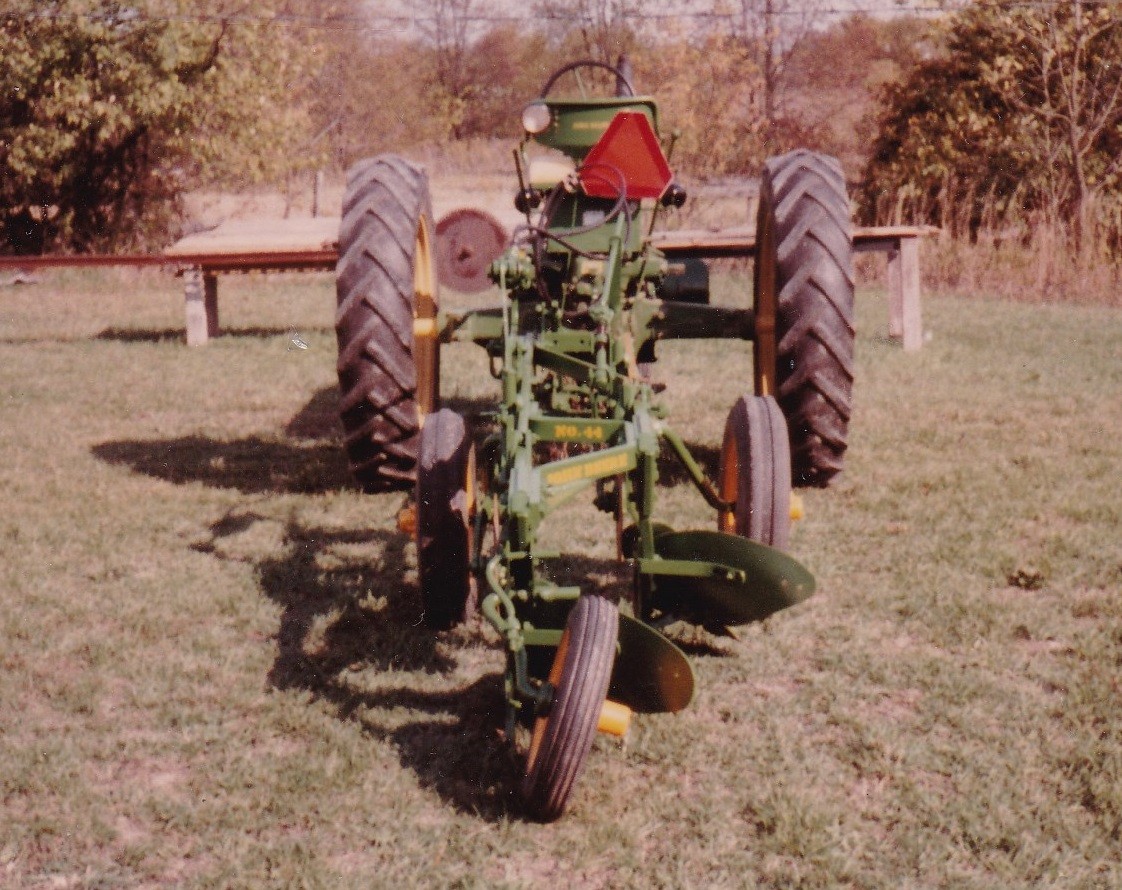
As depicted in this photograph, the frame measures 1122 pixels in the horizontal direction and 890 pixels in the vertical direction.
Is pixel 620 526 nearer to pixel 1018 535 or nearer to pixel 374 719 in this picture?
pixel 374 719

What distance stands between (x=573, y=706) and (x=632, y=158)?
2.93m

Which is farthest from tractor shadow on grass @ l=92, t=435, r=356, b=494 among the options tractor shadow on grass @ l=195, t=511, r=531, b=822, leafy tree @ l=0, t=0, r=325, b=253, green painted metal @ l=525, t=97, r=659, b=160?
leafy tree @ l=0, t=0, r=325, b=253

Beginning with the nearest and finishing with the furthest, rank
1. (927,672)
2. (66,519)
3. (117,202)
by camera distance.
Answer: (927,672), (66,519), (117,202)

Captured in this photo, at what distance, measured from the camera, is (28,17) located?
1402cm

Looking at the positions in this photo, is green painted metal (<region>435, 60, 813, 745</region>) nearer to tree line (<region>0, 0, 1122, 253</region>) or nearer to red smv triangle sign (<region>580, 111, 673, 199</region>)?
red smv triangle sign (<region>580, 111, 673, 199</region>)

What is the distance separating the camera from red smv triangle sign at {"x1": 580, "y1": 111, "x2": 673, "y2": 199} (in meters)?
4.89

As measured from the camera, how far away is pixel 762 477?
3730 mm

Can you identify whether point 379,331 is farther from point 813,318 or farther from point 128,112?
point 128,112

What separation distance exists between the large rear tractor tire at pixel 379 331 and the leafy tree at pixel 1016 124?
8.97 meters

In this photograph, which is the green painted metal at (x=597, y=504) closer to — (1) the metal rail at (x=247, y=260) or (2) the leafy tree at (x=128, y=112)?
(1) the metal rail at (x=247, y=260)

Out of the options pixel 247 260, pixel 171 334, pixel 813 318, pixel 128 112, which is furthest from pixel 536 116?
pixel 128 112

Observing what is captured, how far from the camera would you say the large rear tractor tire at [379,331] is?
16.0 feet

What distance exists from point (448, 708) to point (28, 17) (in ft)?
44.0

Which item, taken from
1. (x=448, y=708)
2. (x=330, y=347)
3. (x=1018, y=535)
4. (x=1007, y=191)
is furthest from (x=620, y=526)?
(x=1007, y=191)
